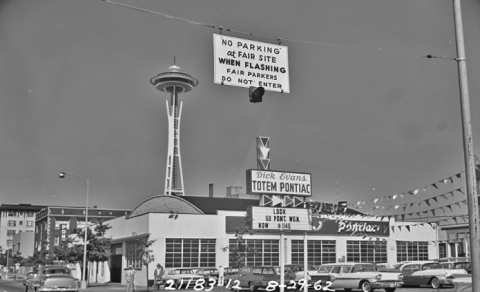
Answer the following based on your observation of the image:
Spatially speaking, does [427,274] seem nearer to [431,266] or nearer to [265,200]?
[431,266]

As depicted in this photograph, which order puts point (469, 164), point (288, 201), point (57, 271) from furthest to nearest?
point (57, 271) < point (288, 201) < point (469, 164)

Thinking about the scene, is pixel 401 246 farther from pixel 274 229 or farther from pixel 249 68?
pixel 249 68

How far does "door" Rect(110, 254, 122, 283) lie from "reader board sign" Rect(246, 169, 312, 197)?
31559mm

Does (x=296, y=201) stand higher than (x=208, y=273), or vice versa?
(x=296, y=201)

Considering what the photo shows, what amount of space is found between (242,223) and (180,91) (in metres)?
53.6

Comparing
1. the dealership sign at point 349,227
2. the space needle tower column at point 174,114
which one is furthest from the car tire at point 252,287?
the space needle tower column at point 174,114

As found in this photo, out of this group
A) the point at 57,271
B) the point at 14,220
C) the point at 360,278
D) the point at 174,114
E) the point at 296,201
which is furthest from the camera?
the point at 14,220

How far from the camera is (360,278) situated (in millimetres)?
29672

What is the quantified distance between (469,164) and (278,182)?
12.4m

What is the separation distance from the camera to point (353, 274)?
1188 inches

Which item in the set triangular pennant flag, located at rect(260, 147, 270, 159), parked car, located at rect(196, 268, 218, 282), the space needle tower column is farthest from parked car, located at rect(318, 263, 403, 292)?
the space needle tower column

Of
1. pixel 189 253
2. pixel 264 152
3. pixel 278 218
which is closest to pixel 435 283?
pixel 278 218

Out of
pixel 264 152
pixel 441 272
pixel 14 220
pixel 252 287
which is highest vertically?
pixel 14 220

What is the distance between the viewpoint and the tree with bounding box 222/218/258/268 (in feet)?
151
